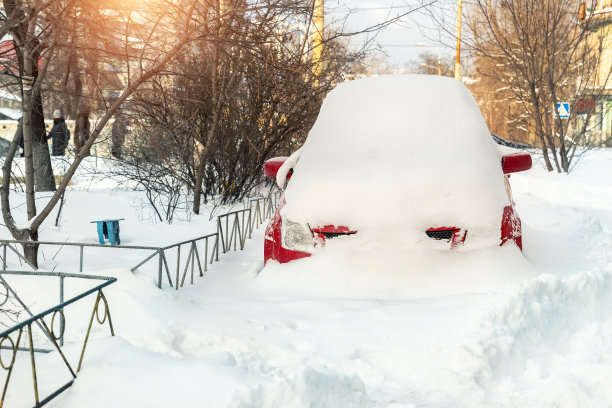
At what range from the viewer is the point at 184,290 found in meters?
5.22

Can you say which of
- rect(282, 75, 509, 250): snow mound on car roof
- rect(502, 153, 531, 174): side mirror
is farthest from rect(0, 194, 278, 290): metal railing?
rect(502, 153, 531, 174): side mirror

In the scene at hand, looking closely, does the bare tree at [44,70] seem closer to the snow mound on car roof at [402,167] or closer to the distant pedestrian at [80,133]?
the distant pedestrian at [80,133]

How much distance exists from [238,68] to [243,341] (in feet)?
17.9

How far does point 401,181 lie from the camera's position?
4750mm

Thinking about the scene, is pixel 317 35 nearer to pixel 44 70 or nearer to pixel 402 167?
pixel 44 70

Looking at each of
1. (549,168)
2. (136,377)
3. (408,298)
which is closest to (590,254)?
(408,298)

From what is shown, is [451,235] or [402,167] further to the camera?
[402,167]

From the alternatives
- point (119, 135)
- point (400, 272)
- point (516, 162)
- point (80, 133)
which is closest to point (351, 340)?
point (400, 272)

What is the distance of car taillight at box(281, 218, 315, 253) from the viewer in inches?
191

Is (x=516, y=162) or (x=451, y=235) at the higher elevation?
(x=516, y=162)

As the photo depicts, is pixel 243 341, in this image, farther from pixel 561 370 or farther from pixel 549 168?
pixel 549 168

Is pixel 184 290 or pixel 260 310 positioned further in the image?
pixel 184 290

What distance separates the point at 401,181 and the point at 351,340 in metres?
1.46

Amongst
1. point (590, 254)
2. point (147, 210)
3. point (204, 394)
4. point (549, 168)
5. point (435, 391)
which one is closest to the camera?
point (204, 394)
